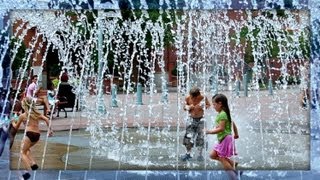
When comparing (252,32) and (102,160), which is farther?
(252,32)

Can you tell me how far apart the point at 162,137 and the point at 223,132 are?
4.02 m

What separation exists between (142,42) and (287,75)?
3.37m

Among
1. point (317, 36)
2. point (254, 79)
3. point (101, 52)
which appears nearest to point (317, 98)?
point (317, 36)

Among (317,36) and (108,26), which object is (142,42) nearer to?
(108,26)

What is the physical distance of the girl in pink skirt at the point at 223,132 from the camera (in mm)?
6746

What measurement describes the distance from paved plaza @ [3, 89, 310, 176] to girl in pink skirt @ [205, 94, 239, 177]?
3.77 feet

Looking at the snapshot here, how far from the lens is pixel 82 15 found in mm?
8328

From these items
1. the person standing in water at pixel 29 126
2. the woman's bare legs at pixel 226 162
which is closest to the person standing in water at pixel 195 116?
the woman's bare legs at pixel 226 162

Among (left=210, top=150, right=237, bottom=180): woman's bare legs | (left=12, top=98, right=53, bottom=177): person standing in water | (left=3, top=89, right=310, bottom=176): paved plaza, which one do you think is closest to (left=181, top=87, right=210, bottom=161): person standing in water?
(left=3, top=89, right=310, bottom=176): paved plaza

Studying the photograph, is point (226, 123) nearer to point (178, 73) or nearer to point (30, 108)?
point (30, 108)

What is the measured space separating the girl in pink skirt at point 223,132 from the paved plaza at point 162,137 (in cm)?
115

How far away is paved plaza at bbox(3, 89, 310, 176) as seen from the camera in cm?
832

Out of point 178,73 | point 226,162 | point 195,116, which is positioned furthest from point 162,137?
point 226,162

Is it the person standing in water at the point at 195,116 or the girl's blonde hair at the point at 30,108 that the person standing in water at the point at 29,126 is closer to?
the girl's blonde hair at the point at 30,108
